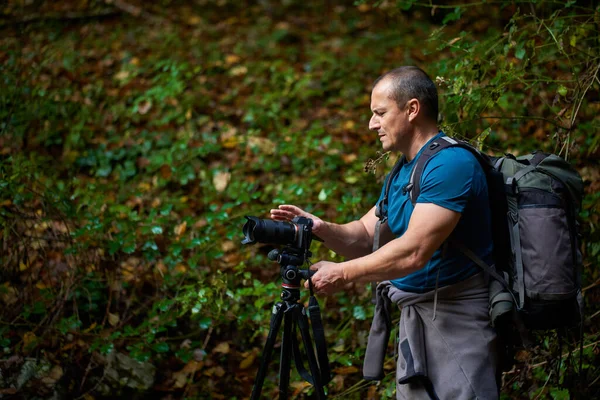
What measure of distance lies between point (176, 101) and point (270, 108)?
1.04m

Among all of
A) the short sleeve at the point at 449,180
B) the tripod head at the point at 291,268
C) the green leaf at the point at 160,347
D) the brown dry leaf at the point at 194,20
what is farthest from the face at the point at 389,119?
the brown dry leaf at the point at 194,20

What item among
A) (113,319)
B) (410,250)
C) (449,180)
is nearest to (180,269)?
(113,319)

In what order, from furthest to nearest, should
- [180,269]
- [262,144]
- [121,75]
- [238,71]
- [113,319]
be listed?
[238,71], [121,75], [262,144], [180,269], [113,319]

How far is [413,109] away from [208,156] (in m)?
3.56

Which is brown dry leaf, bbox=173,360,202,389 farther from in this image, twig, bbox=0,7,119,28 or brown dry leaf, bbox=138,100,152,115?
twig, bbox=0,7,119,28

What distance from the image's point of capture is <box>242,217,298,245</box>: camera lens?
98.7 inches

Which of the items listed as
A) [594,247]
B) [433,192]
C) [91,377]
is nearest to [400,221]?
[433,192]

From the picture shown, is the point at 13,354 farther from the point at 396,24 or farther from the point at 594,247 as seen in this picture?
the point at 396,24

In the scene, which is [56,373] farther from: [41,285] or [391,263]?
[391,263]

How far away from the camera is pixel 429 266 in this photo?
2439 millimetres

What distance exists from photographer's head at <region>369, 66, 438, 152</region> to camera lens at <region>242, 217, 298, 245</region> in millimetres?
584

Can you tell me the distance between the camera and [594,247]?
3.52 m

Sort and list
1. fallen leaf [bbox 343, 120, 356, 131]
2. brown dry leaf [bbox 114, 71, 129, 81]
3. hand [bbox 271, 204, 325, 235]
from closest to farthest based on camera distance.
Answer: hand [bbox 271, 204, 325, 235] < fallen leaf [bbox 343, 120, 356, 131] < brown dry leaf [bbox 114, 71, 129, 81]

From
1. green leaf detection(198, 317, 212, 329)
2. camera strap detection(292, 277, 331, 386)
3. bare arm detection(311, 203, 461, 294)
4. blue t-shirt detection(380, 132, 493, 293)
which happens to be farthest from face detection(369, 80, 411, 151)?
green leaf detection(198, 317, 212, 329)
